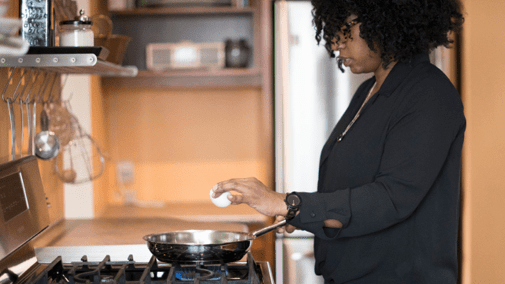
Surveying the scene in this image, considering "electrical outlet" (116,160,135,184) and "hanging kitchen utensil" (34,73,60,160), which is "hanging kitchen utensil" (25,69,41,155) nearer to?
"hanging kitchen utensil" (34,73,60,160)

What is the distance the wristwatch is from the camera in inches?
42.5

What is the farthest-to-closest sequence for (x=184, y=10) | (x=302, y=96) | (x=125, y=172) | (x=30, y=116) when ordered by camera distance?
(x=125, y=172), (x=184, y=10), (x=302, y=96), (x=30, y=116)

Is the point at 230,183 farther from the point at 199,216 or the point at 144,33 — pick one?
the point at 144,33

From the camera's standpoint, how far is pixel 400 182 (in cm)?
109

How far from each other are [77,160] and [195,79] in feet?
2.88

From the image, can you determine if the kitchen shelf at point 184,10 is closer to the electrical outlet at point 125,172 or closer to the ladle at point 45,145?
the electrical outlet at point 125,172

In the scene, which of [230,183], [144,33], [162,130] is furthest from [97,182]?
[230,183]

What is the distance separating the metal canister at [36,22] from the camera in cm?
125

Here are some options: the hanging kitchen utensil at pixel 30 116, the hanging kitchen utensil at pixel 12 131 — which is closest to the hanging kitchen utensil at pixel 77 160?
the hanging kitchen utensil at pixel 30 116

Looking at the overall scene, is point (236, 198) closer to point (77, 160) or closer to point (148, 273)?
point (148, 273)

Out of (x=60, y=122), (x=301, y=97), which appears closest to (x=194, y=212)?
(x=301, y=97)

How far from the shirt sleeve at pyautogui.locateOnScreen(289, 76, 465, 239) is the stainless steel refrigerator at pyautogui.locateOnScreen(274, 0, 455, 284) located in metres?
1.27

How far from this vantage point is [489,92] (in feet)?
7.42

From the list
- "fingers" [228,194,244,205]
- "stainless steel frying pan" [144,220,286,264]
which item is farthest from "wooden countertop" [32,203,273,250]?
"fingers" [228,194,244,205]
